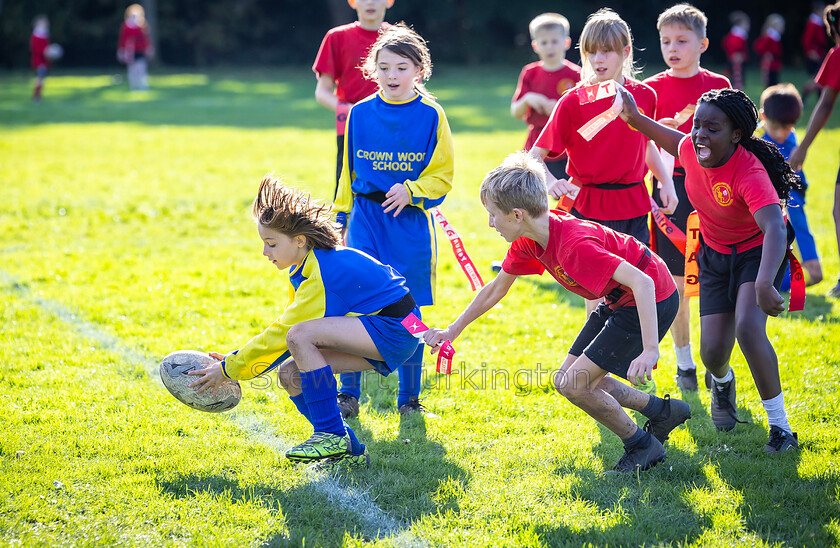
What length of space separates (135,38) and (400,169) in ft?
71.0

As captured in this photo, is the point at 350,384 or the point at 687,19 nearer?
the point at 350,384

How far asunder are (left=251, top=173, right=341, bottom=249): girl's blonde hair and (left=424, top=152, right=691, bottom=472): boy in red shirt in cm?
67

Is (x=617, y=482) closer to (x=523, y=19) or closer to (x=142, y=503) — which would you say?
(x=142, y=503)

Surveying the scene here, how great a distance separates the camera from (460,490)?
11.4 feet

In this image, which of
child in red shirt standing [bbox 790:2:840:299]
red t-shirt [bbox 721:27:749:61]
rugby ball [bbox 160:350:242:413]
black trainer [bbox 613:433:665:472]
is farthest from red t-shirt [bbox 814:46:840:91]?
red t-shirt [bbox 721:27:749:61]

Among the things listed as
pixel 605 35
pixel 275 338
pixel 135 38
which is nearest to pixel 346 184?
pixel 275 338

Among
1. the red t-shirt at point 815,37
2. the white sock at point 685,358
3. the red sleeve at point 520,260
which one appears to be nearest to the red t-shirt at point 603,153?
the white sock at point 685,358

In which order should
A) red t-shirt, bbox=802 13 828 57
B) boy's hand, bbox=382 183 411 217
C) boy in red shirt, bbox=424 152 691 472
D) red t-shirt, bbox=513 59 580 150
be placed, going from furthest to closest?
1. red t-shirt, bbox=802 13 828 57
2. red t-shirt, bbox=513 59 580 150
3. boy's hand, bbox=382 183 411 217
4. boy in red shirt, bbox=424 152 691 472

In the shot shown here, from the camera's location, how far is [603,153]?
4.41 m

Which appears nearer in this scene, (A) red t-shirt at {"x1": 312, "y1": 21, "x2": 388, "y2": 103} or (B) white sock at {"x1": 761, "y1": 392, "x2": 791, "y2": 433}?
(B) white sock at {"x1": 761, "y1": 392, "x2": 791, "y2": 433}

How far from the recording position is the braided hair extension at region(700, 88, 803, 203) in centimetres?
362

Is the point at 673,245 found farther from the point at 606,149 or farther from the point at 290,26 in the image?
the point at 290,26

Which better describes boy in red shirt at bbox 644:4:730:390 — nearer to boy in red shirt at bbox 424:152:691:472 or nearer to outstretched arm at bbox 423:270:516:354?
boy in red shirt at bbox 424:152:691:472

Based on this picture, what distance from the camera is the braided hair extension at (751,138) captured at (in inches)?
142
